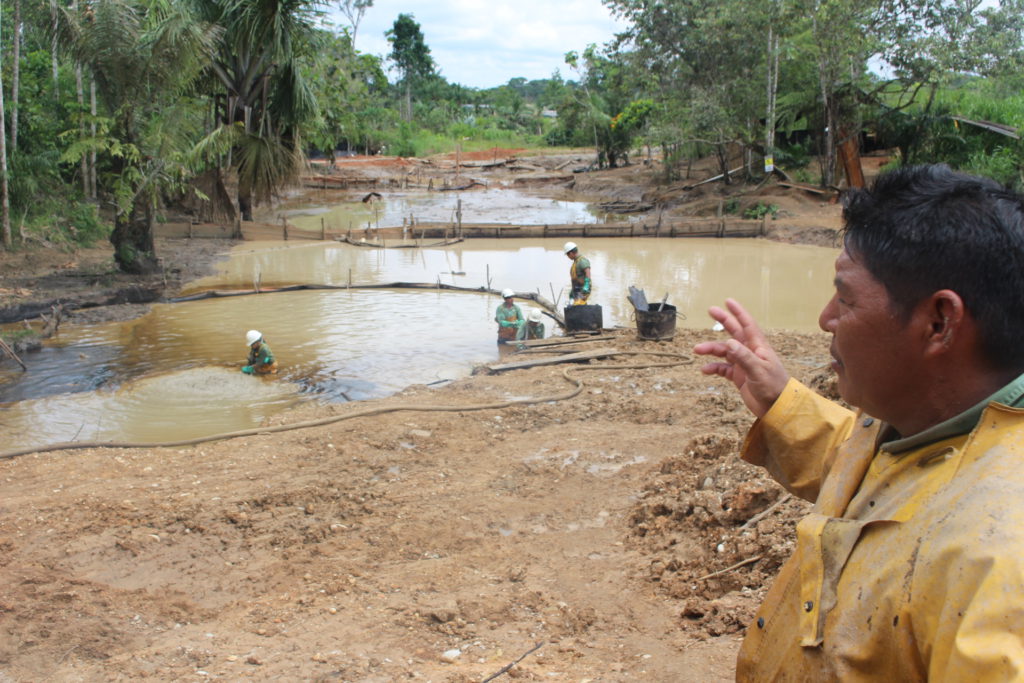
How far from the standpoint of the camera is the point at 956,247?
110cm

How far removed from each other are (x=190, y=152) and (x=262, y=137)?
4.21m

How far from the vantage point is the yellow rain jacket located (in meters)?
0.90

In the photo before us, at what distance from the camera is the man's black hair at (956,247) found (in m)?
1.08

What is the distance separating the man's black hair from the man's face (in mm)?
23

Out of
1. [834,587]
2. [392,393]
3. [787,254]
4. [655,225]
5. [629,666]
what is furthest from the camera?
[655,225]

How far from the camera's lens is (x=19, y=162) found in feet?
56.1

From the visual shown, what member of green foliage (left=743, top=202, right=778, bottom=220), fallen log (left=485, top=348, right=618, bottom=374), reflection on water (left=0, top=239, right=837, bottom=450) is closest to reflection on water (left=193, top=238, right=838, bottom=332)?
reflection on water (left=0, top=239, right=837, bottom=450)

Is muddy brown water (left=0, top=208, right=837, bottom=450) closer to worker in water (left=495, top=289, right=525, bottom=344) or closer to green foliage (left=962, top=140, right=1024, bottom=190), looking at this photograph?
worker in water (left=495, top=289, right=525, bottom=344)

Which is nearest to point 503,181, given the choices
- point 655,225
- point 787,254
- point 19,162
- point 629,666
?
point 655,225

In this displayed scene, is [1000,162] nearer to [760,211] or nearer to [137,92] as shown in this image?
[760,211]

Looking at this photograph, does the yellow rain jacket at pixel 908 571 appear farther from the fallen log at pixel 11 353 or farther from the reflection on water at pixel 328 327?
the fallen log at pixel 11 353

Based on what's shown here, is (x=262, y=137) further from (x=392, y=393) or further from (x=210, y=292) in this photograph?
(x=392, y=393)

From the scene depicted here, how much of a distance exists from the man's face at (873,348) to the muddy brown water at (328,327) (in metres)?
7.88

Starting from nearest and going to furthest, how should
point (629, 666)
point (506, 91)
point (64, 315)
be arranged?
point (629, 666)
point (64, 315)
point (506, 91)
